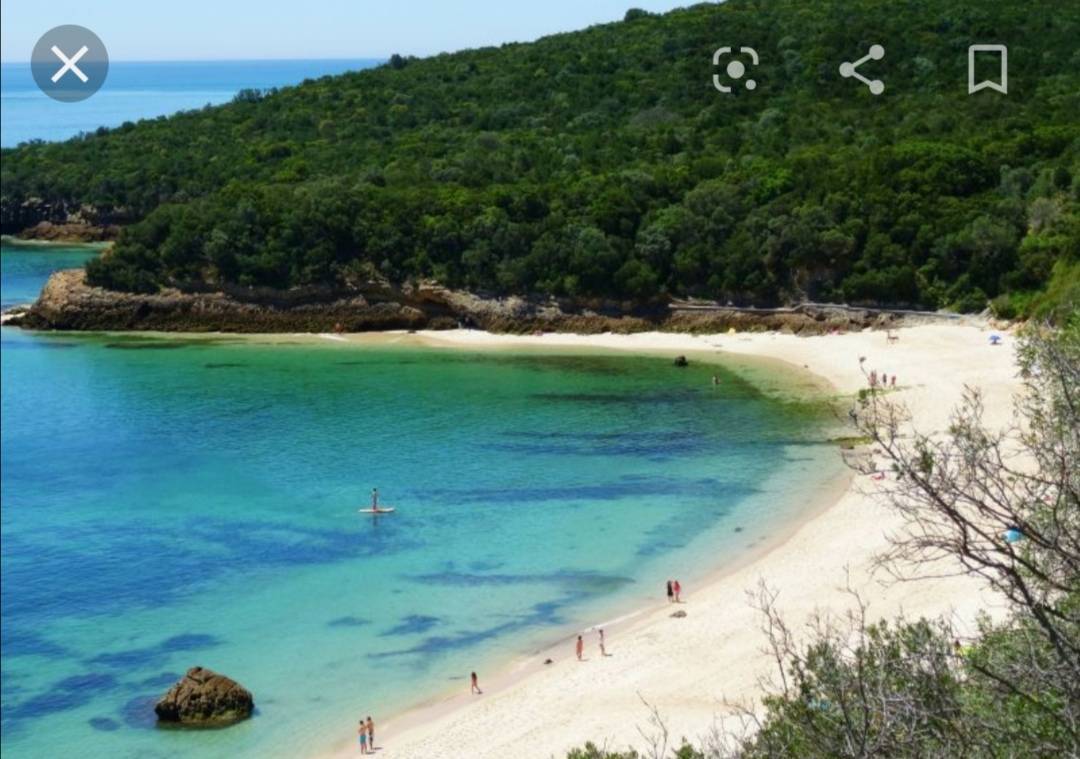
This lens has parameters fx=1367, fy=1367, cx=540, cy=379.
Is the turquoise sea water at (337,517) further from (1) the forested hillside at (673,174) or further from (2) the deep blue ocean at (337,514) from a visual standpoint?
(1) the forested hillside at (673,174)

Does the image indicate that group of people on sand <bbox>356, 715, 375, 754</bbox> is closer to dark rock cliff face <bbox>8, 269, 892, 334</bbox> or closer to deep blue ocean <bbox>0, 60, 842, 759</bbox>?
deep blue ocean <bbox>0, 60, 842, 759</bbox>

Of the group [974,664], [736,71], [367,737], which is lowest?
[367,737]

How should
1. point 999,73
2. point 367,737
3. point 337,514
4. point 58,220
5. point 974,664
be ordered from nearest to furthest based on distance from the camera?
point 974,664, point 367,737, point 337,514, point 999,73, point 58,220

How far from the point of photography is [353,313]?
5831 centimetres

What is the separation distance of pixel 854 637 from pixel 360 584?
10769 millimetres

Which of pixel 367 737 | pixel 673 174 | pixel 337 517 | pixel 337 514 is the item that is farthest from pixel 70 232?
pixel 367 737

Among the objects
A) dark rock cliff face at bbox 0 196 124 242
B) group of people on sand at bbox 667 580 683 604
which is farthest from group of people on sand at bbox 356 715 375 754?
dark rock cliff face at bbox 0 196 124 242

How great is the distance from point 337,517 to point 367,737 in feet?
41.1

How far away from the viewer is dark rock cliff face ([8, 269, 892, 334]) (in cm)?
5425

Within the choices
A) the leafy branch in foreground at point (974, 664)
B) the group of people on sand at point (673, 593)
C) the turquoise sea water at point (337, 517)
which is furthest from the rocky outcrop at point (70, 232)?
the leafy branch in foreground at point (974, 664)

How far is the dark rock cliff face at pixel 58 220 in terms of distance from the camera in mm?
91562

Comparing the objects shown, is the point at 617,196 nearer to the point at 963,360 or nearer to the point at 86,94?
the point at 963,360

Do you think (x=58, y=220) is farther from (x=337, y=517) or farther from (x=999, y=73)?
(x=337, y=517)

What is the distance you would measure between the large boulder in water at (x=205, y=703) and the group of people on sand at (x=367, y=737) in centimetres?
220
